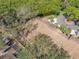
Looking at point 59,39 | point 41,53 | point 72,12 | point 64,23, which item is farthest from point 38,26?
point 41,53

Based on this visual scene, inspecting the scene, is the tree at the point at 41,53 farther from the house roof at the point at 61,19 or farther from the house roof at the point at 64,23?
the house roof at the point at 61,19

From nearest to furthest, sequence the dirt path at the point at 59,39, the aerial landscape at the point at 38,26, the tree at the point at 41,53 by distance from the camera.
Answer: the tree at the point at 41,53, the aerial landscape at the point at 38,26, the dirt path at the point at 59,39

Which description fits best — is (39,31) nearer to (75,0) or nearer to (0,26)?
(0,26)

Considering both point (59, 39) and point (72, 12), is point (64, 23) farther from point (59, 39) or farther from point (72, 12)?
point (59, 39)

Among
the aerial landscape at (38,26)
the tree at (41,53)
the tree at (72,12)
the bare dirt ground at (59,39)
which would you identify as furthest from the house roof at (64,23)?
the tree at (41,53)

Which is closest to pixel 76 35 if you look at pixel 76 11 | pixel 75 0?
pixel 76 11

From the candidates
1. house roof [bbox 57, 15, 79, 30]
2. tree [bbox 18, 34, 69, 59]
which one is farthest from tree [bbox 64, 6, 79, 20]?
tree [bbox 18, 34, 69, 59]

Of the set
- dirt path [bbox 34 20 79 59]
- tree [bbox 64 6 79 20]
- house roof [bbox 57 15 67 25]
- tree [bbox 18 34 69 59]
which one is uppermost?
tree [bbox 18 34 69 59]

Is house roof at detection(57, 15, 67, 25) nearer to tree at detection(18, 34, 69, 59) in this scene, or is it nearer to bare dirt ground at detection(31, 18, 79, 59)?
bare dirt ground at detection(31, 18, 79, 59)
